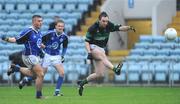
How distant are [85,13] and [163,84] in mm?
7703

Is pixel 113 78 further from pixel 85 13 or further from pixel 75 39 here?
pixel 85 13

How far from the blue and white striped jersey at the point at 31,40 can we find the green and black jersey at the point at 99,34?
1772 mm

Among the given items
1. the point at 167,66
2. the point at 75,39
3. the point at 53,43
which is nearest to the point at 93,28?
the point at 53,43

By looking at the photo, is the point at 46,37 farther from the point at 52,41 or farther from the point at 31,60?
the point at 31,60

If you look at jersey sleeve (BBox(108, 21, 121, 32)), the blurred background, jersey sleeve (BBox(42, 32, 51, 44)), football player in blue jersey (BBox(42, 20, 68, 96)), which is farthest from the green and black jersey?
the blurred background

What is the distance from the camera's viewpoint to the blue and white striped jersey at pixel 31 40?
19.0 m

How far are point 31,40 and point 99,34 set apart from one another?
2.26 m

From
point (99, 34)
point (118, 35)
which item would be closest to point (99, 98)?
point (99, 34)

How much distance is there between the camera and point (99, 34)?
2058 centimetres

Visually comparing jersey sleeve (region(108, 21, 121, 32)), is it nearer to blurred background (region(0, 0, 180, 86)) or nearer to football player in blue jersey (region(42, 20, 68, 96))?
football player in blue jersey (region(42, 20, 68, 96))

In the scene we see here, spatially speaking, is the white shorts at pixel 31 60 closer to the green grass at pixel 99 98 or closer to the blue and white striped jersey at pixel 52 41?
the green grass at pixel 99 98

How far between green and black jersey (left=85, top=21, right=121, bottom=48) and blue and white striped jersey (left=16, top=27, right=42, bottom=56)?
177cm

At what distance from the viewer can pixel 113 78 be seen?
30328mm

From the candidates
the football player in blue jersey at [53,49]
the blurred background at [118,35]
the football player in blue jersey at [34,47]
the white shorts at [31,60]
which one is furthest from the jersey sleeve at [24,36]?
the blurred background at [118,35]
